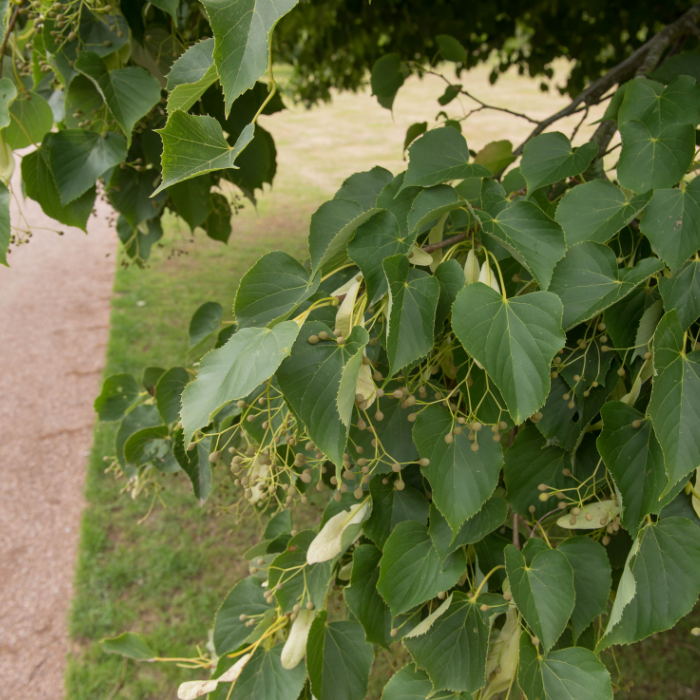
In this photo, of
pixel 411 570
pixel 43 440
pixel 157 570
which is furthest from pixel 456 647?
pixel 43 440

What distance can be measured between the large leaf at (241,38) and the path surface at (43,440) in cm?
194

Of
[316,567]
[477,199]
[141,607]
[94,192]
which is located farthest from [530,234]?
[141,607]

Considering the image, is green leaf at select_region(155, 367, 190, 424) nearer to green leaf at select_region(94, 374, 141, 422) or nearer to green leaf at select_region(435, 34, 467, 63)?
green leaf at select_region(94, 374, 141, 422)

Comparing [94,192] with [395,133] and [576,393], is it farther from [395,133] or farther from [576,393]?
[395,133]

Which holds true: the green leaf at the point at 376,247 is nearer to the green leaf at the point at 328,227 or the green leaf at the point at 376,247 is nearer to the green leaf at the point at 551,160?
the green leaf at the point at 328,227

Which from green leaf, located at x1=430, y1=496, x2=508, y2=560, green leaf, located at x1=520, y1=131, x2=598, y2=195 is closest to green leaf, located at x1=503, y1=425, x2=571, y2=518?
green leaf, located at x1=430, y1=496, x2=508, y2=560

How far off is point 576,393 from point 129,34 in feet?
4.87

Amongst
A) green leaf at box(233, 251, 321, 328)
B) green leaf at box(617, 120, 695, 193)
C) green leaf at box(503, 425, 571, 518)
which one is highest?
green leaf at box(617, 120, 695, 193)

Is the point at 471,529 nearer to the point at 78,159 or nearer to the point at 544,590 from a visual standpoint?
the point at 544,590

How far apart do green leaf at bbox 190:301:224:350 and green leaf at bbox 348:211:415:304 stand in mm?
905

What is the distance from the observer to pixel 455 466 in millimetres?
1027

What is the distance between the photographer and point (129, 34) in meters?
1.55

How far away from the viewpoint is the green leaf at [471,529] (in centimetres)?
108

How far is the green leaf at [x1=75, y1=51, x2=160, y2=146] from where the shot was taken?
1.43m
